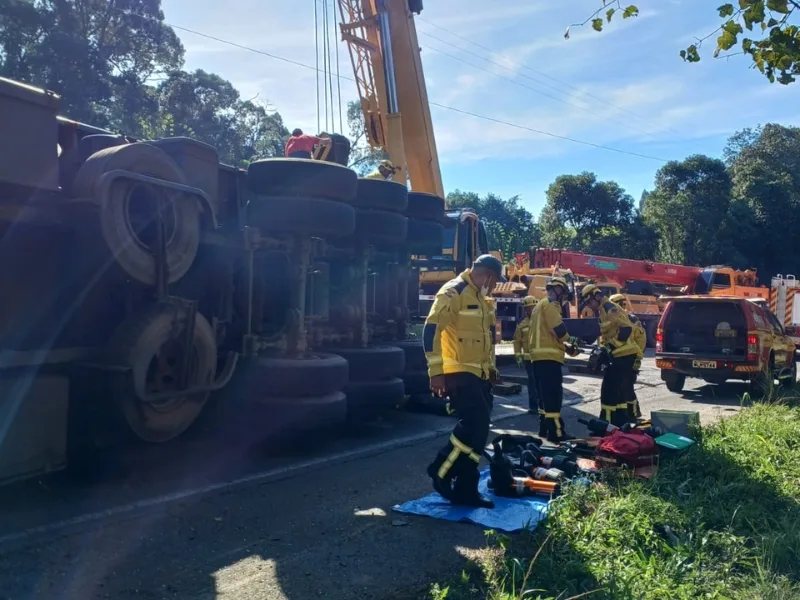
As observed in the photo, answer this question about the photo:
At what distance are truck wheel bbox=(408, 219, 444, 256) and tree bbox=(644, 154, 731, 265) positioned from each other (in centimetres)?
3197

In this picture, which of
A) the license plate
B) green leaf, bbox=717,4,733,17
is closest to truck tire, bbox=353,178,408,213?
green leaf, bbox=717,4,733,17

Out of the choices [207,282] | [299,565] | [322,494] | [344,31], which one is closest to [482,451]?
→ [322,494]

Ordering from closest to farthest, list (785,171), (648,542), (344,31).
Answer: (648,542) → (344,31) → (785,171)

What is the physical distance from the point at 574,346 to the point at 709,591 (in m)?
4.02

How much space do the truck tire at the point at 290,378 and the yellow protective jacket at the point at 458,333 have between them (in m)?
1.47

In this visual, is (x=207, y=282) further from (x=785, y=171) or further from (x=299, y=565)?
(x=785, y=171)

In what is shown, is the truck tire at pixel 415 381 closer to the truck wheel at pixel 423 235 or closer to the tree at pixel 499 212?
the truck wheel at pixel 423 235

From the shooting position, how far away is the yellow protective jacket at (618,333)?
7738 mm

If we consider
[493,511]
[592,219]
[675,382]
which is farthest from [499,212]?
[493,511]

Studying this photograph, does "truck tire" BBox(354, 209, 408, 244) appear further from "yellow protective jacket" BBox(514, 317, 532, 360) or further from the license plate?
the license plate

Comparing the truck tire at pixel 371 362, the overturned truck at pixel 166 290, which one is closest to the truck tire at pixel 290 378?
the overturned truck at pixel 166 290

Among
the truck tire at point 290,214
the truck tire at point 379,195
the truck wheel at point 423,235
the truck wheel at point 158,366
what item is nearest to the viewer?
the truck wheel at point 158,366

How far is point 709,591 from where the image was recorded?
3512 millimetres

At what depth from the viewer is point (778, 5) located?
12.1 ft
